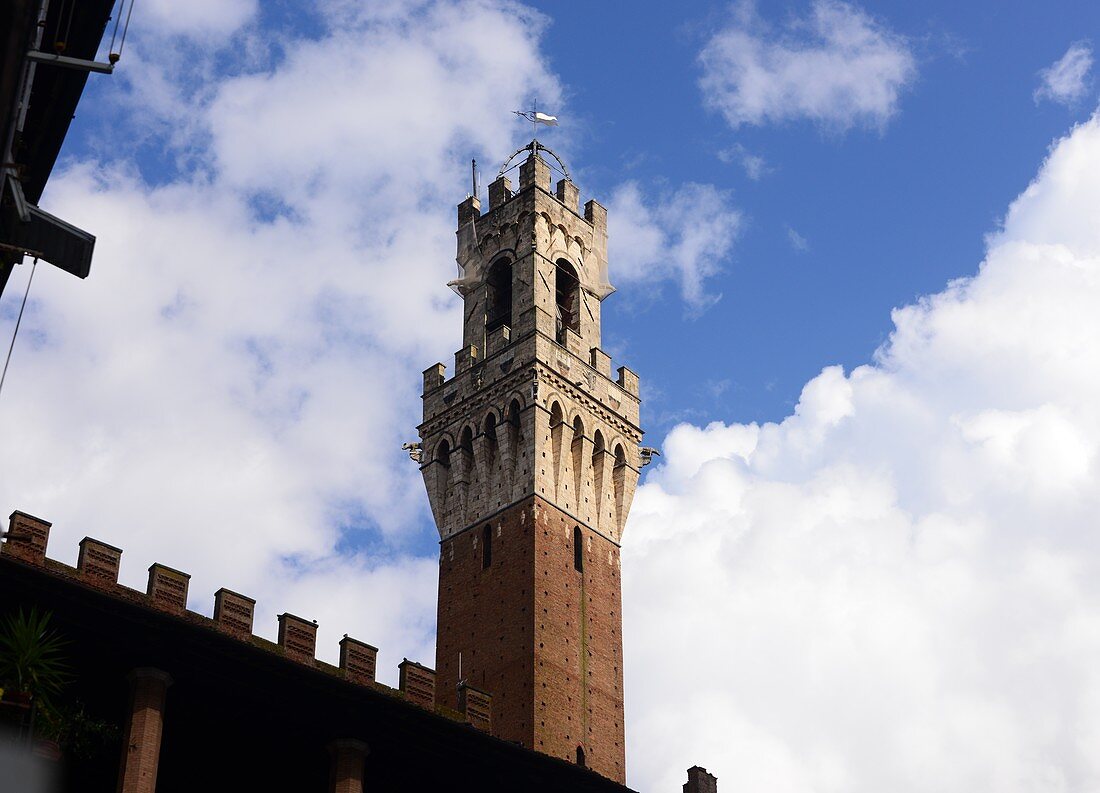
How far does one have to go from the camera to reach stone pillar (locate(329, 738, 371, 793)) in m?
33.8

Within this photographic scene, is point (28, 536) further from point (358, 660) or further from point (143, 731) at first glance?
point (358, 660)

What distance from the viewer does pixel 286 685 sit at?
32969 mm

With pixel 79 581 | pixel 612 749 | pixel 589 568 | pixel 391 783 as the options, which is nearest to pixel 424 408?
pixel 589 568

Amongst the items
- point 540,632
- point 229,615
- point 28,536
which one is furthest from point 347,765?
point 540,632

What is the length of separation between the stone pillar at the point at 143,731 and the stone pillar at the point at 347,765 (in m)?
4.23

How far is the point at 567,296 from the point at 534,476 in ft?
38.9

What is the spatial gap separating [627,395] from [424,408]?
8.98m

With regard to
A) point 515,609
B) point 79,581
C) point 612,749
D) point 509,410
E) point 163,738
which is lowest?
point 163,738

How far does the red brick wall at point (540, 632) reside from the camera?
5344 cm

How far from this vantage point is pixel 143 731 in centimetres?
3039

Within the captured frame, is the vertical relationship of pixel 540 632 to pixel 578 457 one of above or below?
below

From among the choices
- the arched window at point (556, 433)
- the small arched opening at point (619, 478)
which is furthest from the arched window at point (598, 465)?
the arched window at point (556, 433)

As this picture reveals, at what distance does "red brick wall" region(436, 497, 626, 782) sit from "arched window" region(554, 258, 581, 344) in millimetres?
10673

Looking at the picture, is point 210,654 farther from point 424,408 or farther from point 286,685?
point 424,408
